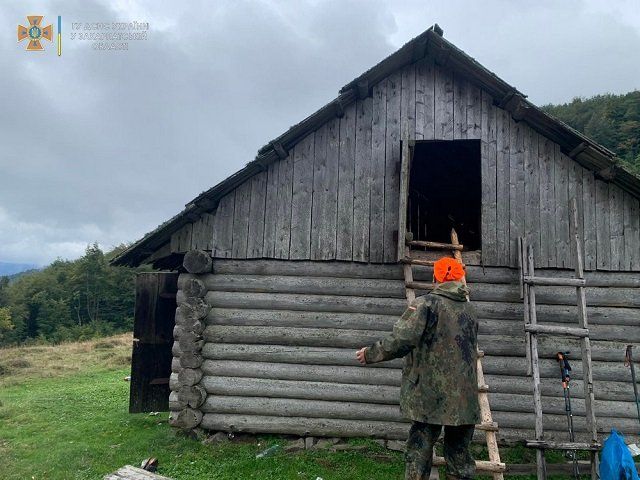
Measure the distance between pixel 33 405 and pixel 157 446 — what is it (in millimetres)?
7809

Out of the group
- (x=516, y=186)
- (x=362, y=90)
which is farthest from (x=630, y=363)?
(x=362, y=90)

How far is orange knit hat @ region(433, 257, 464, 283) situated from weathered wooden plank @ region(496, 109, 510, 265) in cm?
317

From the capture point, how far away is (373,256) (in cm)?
801

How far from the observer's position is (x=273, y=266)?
836cm

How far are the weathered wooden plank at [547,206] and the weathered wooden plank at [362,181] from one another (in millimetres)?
3048

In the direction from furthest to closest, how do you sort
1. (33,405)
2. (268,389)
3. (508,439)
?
(33,405), (268,389), (508,439)

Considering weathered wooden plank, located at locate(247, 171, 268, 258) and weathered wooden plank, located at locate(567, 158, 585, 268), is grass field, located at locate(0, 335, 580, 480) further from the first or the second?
weathered wooden plank, located at locate(567, 158, 585, 268)

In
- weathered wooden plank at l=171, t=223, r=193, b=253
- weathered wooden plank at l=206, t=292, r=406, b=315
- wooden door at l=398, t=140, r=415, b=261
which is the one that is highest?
wooden door at l=398, t=140, r=415, b=261

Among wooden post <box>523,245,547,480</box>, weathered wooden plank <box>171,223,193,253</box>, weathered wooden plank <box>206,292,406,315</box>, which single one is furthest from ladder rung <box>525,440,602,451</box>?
weathered wooden plank <box>171,223,193,253</box>

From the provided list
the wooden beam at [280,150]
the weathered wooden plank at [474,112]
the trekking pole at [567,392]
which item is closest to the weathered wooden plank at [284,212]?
the wooden beam at [280,150]

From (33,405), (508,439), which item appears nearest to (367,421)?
(508,439)

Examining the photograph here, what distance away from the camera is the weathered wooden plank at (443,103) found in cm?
807

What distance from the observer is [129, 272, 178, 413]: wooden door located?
962 centimetres

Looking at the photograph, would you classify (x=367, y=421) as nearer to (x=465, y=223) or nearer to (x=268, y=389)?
(x=268, y=389)
